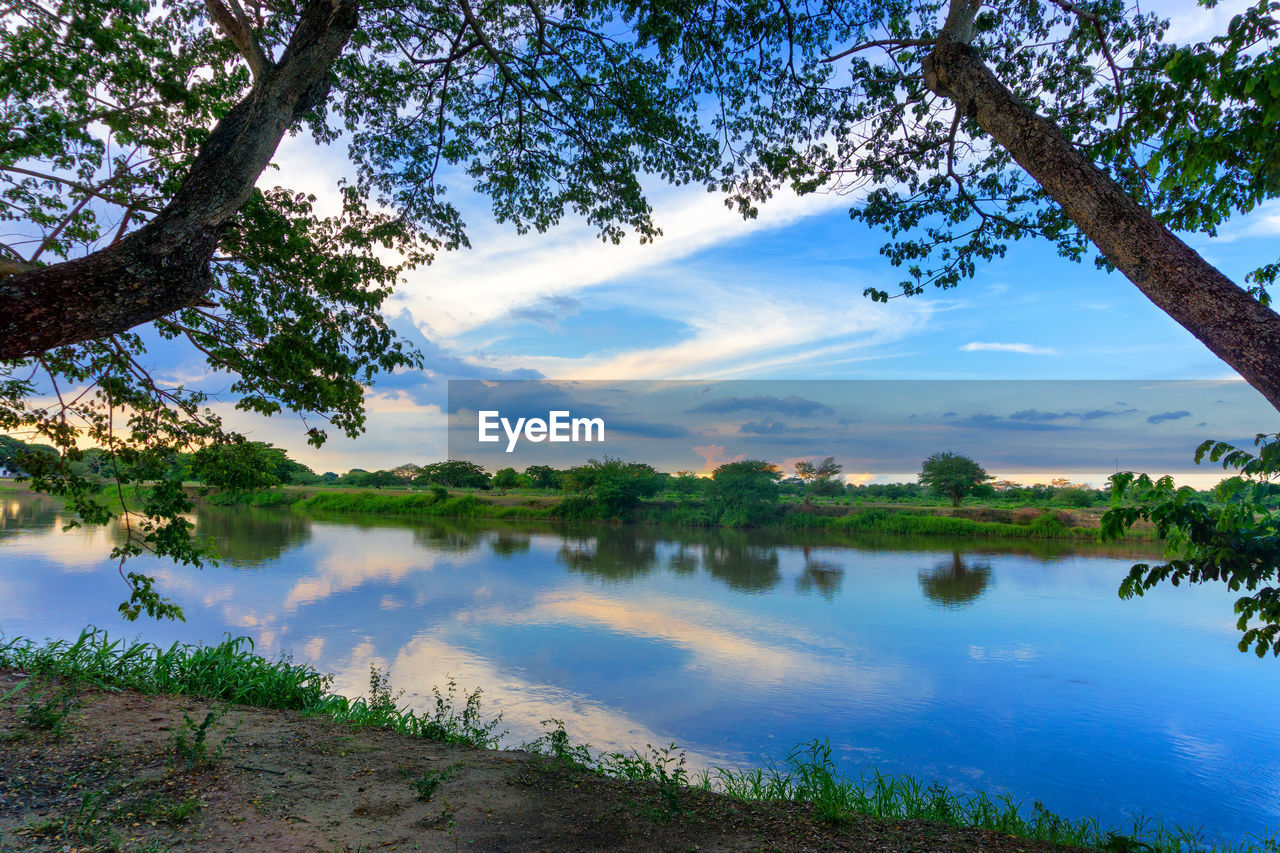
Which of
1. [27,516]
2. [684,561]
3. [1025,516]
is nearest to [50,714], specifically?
[684,561]

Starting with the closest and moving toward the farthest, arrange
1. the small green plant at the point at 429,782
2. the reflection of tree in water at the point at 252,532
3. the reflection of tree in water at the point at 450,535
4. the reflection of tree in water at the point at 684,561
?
the small green plant at the point at 429,782 < the reflection of tree in water at the point at 252,532 < the reflection of tree in water at the point at 684,561 < the reflection of tree in water at the point at 450,535

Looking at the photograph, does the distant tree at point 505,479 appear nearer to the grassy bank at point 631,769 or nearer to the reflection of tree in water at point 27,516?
the reflection of tree in water at point 27,516

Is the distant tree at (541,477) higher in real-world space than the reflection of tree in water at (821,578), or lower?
higher

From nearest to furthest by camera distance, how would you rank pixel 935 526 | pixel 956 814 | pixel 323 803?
pixel 323 803
pixel 956 814
pixel 935 526

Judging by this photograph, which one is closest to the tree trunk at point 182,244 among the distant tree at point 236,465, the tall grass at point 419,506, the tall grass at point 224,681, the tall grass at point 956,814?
the distant tree at point 236,465

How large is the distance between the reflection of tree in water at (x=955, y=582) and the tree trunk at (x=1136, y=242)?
42.0 ft

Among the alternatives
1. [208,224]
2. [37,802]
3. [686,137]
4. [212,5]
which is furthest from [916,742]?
[212,5]

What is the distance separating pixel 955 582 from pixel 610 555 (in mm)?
10246

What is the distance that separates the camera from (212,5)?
134 inches

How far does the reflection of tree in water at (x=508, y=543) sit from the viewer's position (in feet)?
67.7

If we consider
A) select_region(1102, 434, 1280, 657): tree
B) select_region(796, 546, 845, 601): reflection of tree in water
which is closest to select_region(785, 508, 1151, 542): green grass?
select_region(796, 546, 845, 601): reflection of tree in water

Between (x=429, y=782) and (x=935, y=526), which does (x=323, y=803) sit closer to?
(x=429, y=782)

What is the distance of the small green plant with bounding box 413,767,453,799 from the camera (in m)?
3.13

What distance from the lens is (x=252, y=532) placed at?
2353 centimetres
